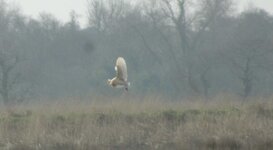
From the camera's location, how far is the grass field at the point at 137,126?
41.1 ft

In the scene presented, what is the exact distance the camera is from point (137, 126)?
14.4 meters

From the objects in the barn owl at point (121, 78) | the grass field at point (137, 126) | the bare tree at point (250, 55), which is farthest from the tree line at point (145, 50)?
the barn owl at point (121, 78)

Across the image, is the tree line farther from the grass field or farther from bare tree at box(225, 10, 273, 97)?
the grass field

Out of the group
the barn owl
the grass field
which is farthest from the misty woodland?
the barn owl

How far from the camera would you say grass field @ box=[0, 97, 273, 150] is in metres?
12.5

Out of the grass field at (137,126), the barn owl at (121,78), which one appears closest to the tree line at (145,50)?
the grass field at (137,126)

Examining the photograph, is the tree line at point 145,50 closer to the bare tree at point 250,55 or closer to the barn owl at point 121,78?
the bare tree at point 250,55

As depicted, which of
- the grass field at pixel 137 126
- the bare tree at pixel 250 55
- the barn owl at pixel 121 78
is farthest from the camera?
the bare tree at pixel 250 55

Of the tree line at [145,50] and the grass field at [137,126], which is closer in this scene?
the grass field at [137,126]

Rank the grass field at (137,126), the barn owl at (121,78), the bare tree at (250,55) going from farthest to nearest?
1. the bare tree at (250,55)
2. the grass field at (137,126)
3. the barn owl at (121,78)

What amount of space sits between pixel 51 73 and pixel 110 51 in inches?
172

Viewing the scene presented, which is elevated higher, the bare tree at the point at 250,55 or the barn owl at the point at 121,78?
the bare tree at the point at 250,55

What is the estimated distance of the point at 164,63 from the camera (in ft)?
128

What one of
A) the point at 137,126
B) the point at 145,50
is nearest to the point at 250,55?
the point at 145,50
